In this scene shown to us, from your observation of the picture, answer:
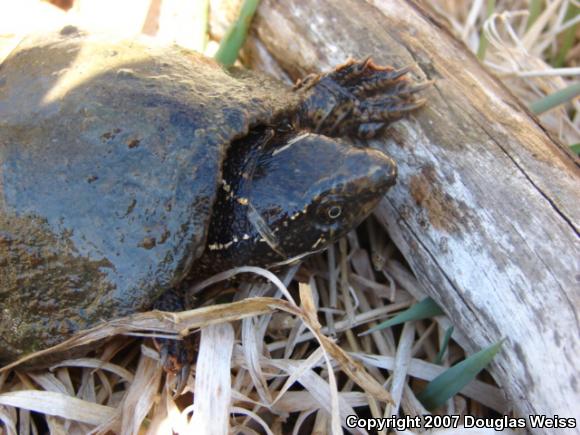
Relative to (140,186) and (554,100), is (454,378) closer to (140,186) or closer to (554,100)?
(140,186)

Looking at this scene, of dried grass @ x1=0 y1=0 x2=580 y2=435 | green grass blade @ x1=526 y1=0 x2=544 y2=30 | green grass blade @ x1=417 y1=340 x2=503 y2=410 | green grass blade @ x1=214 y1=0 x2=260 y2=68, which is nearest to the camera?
green grass blade @ x1=417 y1=340 x2=503 y2=410

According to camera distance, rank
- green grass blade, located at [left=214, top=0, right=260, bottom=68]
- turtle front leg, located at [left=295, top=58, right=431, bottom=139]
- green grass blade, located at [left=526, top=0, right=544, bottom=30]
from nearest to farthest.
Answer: turtle front leg, located at [left=295, top=58, right=431, bottom=139]
green grass blade, located at [left=214, top=0, right=260, bottom=68]
green grass blade, located at [left=526, top=0, right=544, bottom=30]

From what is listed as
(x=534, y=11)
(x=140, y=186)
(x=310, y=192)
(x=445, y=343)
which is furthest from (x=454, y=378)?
(x=534, y=11)

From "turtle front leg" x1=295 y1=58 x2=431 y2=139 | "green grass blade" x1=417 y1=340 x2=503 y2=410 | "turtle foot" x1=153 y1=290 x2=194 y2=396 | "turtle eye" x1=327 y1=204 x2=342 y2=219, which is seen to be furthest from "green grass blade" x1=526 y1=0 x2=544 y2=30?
"turtle foot" x1=153 y1=290 x2=194 y2=396

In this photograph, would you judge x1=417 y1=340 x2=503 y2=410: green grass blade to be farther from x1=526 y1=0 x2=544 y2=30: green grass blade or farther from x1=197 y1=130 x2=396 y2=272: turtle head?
x1=526 y1=0 x2=544 y2=30: green grass blade

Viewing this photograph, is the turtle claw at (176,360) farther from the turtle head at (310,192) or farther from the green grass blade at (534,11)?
the green grass blade at (534,11)

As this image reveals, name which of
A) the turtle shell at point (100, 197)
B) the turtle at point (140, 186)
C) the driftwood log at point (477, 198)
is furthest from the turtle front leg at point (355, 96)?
the turtle shell at point (100, 197)

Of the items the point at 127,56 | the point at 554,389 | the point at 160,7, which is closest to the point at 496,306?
the point at 554,389
